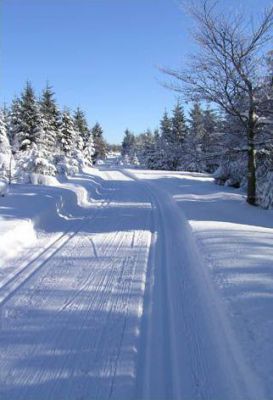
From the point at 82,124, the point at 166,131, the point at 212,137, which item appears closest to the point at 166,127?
the point at 166,131

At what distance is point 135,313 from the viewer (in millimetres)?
4824

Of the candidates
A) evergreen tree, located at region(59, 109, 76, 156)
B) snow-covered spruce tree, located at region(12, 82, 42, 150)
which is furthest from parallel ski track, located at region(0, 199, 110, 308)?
evergreen tree, located at region(59, 109, 76, 156)

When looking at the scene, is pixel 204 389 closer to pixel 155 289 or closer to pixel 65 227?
pixel 155 289

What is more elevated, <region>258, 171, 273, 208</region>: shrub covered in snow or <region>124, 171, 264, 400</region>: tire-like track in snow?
<region>258, 171, 273, 208</region>: shrub covered in snow

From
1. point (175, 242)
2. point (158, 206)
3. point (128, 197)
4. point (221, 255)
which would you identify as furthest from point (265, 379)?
point (128, 197)

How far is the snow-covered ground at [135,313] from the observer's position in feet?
11.4

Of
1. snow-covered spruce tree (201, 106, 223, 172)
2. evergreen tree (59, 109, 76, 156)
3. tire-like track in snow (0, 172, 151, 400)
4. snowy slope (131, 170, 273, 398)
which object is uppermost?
evergreen tree (59, 109, 76, 156)

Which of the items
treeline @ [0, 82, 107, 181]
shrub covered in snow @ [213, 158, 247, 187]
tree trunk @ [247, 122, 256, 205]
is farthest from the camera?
shrub covered in snow @ [213, 158, 247, 187]

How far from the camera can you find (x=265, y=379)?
135 inches

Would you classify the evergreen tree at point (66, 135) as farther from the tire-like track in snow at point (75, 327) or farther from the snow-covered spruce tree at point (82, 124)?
the tire-like track in snow at point (75, 327)

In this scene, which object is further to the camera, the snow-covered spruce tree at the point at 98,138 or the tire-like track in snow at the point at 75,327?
the snow-covered spruce tree at the point at 98,138

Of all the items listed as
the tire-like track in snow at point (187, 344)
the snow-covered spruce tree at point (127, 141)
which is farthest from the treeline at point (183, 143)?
the tire-like track in snow at point (187, 344)

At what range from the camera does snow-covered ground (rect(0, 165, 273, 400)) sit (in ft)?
11.4

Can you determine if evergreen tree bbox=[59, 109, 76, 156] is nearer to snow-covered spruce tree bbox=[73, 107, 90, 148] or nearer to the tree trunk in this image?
snow-covered spruce tree bbox=[73, 107, 90, 148]
